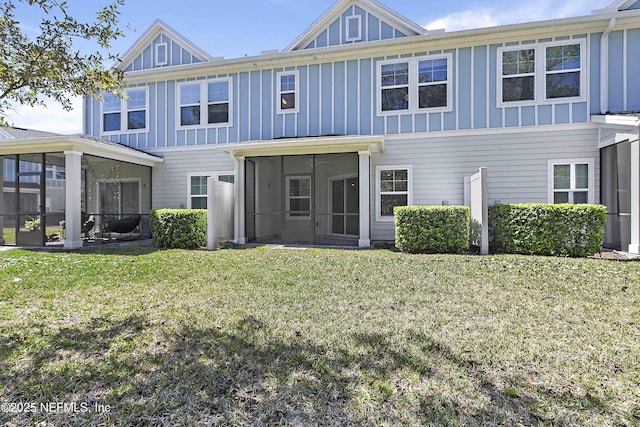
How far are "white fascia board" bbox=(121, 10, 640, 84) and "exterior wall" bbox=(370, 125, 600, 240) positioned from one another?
2498 millimetres

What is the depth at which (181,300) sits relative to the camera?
14.7 feet

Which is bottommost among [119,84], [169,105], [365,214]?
[365,214]

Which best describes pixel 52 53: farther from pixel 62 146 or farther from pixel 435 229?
pixel 435 229

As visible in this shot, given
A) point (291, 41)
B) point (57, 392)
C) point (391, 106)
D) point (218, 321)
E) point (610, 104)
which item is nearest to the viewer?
point (57, 392)

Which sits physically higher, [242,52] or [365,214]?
[242,52]

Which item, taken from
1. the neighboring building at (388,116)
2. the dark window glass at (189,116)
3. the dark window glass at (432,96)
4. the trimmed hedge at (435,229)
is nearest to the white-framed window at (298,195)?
the neighboring building at (388,116)

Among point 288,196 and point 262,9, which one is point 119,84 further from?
point 288,196

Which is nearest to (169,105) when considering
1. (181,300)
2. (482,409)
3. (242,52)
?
(242,52)

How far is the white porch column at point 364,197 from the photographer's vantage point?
30.9 feet

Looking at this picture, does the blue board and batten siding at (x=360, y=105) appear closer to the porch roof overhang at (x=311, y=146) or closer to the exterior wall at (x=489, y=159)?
the exterior wall at (x=489, y=159)

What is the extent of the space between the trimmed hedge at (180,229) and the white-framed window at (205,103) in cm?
367

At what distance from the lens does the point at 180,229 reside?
9633mm

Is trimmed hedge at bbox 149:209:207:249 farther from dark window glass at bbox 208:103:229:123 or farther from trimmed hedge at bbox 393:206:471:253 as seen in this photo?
trimmed hedge at bbox 393:206:471:253

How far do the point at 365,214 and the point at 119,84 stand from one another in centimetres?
638
